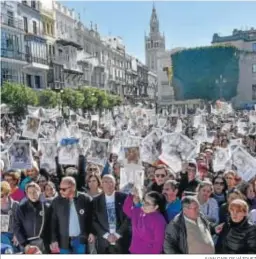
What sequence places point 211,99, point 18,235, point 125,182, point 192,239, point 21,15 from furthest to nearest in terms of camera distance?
point 211,99
point 21,15
point 125,182
point 18,235
point 192,239

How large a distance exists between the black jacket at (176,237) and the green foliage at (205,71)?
187 feet

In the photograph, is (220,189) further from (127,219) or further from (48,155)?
(48,155)

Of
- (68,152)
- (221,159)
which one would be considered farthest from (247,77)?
(68,152)

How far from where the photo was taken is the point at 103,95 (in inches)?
1602

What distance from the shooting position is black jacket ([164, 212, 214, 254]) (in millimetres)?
4719

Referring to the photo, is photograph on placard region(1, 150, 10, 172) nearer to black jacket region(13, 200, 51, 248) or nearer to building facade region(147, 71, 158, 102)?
black jacket region(13, 200, 51, 248)

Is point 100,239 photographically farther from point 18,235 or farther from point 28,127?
point 28,127

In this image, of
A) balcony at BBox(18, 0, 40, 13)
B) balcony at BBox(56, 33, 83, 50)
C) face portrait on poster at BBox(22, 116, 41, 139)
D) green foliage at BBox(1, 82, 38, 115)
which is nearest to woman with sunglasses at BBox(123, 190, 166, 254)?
face portrait on poster at BBox(22, 116, 41, 139)

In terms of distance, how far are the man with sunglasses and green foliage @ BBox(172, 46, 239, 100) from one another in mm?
56377

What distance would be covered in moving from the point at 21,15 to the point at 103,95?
29.7 ft

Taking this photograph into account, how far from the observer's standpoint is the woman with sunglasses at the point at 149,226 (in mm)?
5094

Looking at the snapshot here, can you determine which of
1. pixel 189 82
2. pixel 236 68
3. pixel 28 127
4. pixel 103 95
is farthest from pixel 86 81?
pixel 28 127

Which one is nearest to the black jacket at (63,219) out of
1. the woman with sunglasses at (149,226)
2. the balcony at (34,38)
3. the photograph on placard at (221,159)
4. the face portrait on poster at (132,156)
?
the woman with sunglasses at (149,226)

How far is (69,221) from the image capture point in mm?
5645
